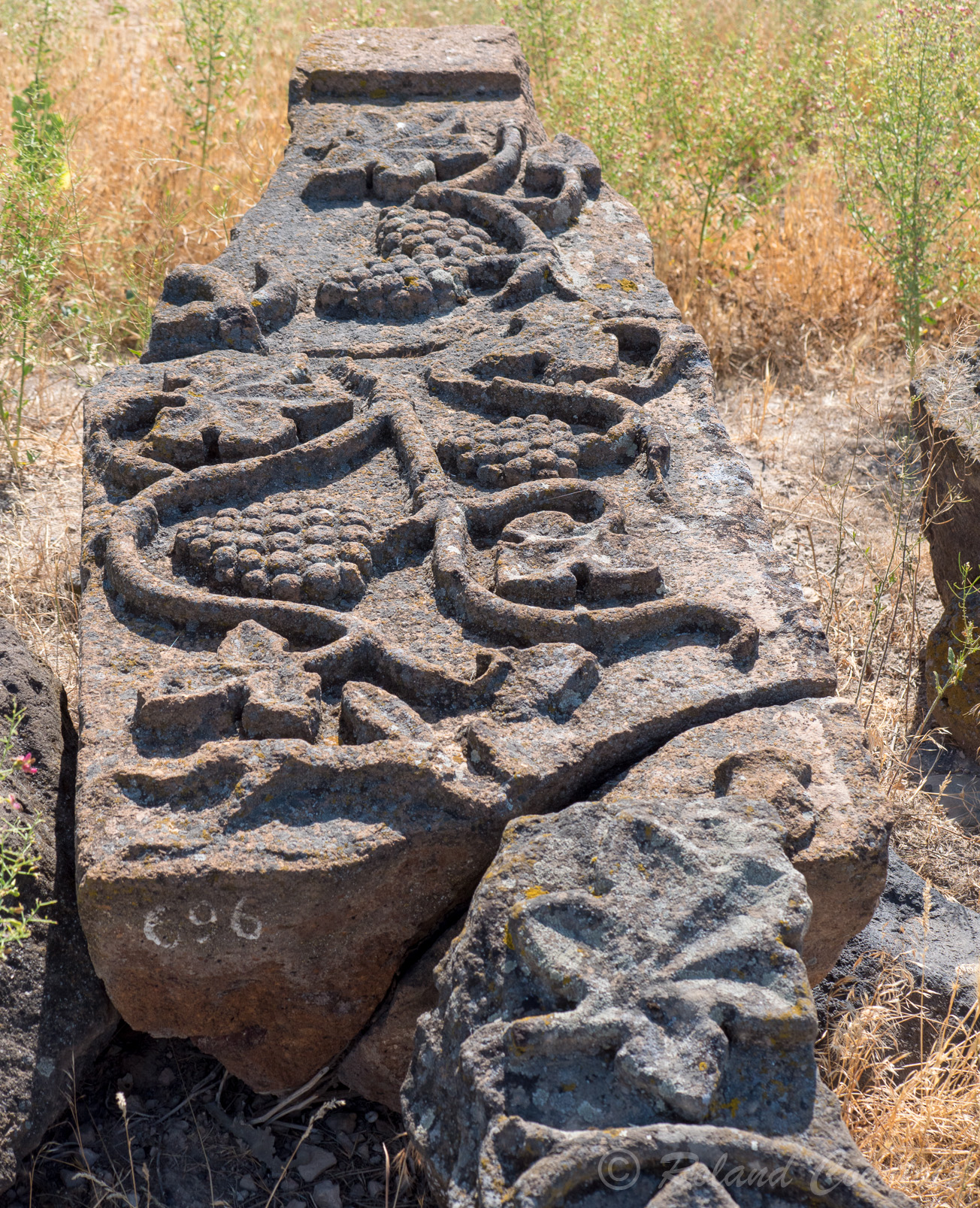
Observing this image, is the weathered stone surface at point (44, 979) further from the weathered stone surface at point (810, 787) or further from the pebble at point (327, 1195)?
the weathered stone surface at point (810, 787)

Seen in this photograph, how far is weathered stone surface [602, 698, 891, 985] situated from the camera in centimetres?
180

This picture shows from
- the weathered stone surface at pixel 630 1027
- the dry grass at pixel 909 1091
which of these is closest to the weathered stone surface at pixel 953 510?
the dry grass at pixel 909 1091

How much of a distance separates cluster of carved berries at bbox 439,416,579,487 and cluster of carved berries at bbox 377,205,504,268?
917 mm

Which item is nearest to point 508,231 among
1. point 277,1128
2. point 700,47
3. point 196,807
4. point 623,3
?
point 196,807

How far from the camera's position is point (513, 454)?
2.62 metres

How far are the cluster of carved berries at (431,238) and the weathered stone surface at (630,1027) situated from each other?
2.20 meters

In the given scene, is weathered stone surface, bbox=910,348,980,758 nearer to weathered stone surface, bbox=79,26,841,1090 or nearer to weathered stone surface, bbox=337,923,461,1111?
weathered stone surface, bbox=79,26,841,1090

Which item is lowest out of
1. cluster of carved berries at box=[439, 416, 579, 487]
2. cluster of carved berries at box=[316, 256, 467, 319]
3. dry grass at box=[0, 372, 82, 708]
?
dry grass at box=[0, 372, 82, 708]

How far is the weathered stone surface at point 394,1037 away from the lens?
75.0 inches

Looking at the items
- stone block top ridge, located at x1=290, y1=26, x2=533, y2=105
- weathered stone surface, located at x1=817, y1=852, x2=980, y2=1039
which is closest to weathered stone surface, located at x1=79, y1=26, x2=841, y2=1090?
weathered stone surface, located at x1=817, y1=852, x2=980, y2=1039

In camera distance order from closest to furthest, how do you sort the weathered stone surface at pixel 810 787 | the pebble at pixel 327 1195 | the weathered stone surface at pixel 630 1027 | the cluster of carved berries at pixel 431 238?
the weathered stone surface at pixel 630 1027, the weathered stone surface at pixel 810 787, the pebble at pixel 327 1195, the cluster of carved berries at pixel 431 238

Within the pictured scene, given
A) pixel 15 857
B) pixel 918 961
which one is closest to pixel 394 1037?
pixel 15 857

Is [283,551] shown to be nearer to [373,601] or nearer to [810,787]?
[373,601]

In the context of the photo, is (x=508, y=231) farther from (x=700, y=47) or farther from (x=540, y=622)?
(x=700, y=47)
